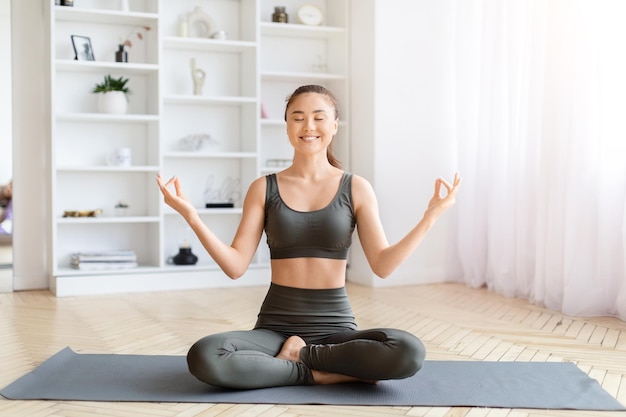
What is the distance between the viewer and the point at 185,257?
16.9 ft

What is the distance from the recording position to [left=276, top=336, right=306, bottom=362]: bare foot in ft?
8.32

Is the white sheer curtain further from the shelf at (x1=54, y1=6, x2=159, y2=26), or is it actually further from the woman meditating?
the shelf at (x1=54, y1=6, x2=159, y2=26)

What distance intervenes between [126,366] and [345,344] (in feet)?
2.91

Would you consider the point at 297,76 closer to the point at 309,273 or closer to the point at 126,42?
the point at 126,42

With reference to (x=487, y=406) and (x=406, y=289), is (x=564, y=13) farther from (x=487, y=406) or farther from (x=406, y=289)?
(x=487, y=406)

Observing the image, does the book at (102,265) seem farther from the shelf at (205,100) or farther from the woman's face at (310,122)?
the woman's face at (310,122)

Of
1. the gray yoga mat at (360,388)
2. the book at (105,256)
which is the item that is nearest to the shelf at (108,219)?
the book at (105,256)

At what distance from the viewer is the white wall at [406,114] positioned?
5129 millimetres

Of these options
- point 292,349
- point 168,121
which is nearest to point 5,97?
point 168,121

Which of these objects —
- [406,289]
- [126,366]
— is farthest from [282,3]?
[126,366]

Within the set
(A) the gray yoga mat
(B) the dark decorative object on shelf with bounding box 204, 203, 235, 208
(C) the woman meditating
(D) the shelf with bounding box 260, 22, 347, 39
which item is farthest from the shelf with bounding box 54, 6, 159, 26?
(A) the gray yoga mat

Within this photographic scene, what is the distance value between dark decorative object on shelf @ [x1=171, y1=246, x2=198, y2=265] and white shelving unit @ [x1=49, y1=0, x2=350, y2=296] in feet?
0.20

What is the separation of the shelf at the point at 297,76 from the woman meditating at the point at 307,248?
2.57m

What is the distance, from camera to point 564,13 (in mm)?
4066
